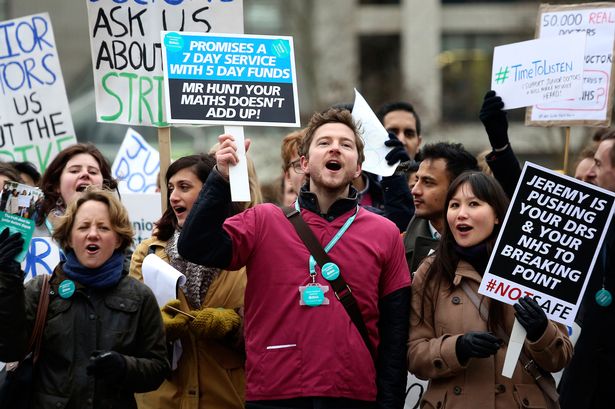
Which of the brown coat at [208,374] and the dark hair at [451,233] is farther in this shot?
the brown coat at [208,374]

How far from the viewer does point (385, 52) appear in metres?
38.2

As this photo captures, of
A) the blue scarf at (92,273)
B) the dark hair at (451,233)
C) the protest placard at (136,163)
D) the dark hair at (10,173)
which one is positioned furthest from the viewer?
the protest placard at (136,163)

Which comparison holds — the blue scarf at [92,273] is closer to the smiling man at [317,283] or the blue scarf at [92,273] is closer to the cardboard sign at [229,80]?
the smiling man at [317,283]

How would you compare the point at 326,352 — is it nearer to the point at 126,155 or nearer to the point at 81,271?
the point at 81,271

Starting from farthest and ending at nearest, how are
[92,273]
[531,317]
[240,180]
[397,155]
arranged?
[397,155] → [92,273] → [531,317] → [240,180]

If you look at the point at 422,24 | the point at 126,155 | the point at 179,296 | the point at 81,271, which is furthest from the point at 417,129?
the point at 422,24

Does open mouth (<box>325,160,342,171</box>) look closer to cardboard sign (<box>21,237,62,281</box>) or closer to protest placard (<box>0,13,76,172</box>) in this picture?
cardboard sign (<box>21,237,62,281</box>)

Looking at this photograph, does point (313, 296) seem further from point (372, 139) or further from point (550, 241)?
point (372, 139)

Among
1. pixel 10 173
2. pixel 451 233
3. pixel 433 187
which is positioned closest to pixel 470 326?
pixel 451 233

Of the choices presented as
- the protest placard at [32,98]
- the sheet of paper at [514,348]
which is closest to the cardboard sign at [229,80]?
the sheet of paper at [514,348]

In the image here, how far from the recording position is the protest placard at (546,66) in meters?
6.36

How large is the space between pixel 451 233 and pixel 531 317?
0.68 metres

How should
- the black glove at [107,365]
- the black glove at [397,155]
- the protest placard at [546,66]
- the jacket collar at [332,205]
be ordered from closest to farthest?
the black glove at [107,365] < the jacket collar at [332,205] < the protest placard at [546,66] < the black glove at [397,155]

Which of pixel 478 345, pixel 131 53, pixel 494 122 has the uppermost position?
pixel 131 53
